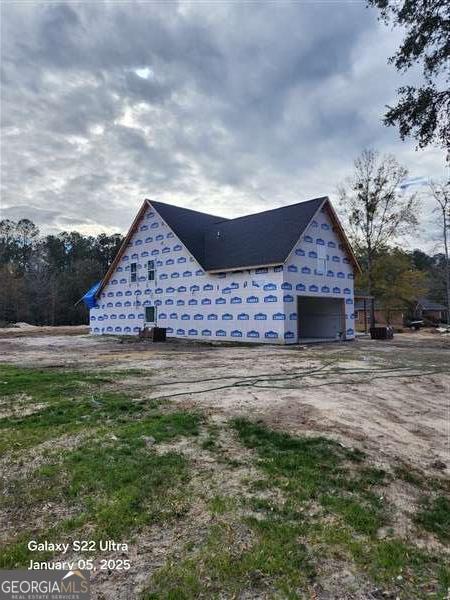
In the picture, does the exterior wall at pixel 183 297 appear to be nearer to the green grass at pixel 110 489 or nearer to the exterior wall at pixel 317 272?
the exterior wall at pixel 317 272

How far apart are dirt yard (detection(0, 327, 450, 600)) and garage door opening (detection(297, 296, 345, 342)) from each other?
14642mm

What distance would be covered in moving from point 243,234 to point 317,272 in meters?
4.98

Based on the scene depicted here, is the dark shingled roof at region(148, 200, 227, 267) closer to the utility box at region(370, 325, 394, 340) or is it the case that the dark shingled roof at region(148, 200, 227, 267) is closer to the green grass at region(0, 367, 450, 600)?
the utility box at region(370, 325, 394, 340)

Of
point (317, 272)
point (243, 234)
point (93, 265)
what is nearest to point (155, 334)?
point (243, 234)

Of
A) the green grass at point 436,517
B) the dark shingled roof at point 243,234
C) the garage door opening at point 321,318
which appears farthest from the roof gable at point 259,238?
the green grass at point 436,517

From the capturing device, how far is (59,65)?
11570mm

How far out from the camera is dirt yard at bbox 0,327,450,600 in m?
2.25

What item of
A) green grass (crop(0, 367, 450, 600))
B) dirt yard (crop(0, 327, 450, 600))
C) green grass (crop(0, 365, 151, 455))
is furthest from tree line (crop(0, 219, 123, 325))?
green grass (crop(0, 367, 450, 600))

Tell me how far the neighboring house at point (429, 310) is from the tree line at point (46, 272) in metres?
43.0

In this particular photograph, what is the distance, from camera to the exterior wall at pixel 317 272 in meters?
18.5

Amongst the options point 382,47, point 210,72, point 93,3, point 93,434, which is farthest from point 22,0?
point 93,434

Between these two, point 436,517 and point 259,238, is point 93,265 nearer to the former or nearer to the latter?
point 259,238

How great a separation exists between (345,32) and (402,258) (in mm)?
25763

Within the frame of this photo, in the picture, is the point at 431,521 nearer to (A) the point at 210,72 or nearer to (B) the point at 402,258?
(A) the point at 210,72
